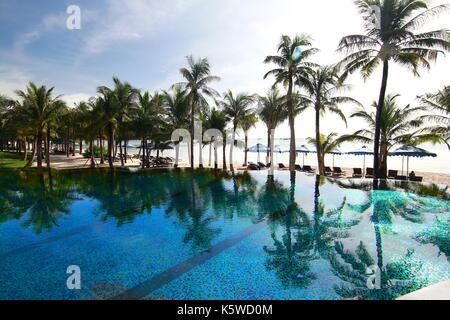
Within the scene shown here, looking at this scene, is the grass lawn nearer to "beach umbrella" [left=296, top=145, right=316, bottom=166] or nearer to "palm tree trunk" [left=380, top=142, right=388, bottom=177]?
"beach umbrella" [left=296, top=145, right=316, bottom=166]

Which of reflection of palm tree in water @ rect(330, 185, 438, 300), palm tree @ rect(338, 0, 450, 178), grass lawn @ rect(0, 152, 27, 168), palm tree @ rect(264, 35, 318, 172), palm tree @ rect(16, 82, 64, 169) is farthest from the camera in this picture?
grass lawn @ rect(0, 152, 27, 168)

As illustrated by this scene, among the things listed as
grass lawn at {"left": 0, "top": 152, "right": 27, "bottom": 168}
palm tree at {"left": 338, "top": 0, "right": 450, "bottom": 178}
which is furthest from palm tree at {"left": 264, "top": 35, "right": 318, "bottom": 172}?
grass lawn at {"left": 0, "top": 152, "right": 27, "bottom": 168}

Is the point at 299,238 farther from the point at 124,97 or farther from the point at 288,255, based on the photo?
the point at 124,97

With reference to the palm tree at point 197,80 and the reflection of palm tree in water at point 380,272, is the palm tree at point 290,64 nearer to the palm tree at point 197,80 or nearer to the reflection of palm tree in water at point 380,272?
the palm tree at point 197,80

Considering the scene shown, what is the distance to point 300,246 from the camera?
7.41 m

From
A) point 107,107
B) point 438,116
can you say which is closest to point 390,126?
point 438,116

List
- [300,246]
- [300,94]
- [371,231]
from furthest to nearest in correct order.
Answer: [300,94]
[371,231]
[300,246]

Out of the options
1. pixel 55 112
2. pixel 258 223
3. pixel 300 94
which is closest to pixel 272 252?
pixel 258 223

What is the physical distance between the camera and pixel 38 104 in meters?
21.8

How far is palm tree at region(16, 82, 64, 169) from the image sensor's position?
70.6 feet

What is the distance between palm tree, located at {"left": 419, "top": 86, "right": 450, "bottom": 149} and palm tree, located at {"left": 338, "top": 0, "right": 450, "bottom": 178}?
240 cm
